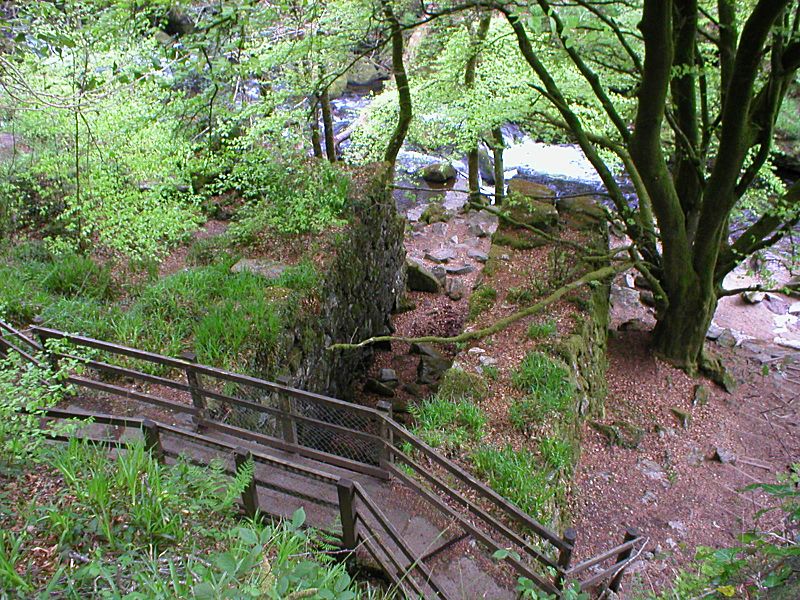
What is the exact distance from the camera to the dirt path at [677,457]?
5.36 metres

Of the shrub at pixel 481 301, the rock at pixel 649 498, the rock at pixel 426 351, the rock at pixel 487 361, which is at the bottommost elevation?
the rock at pixel 426 351

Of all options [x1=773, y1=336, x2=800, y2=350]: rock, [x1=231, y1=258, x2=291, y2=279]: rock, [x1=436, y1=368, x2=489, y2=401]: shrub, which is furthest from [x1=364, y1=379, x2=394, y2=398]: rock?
[x1=773, y1=336, x2=800, y2=350]: rock

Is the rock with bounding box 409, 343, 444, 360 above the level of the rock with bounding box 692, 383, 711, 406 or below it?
below

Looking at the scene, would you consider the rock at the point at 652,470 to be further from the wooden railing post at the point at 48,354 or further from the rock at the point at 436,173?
the rock at the point at 436,173

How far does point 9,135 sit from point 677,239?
11.1 m

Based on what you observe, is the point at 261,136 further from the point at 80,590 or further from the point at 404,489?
the point at 80,590

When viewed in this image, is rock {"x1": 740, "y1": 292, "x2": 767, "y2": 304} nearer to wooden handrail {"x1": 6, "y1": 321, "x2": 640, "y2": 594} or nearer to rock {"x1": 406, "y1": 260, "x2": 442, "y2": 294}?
rock {"x1": 406, "y1": 260, "x2": 442, "y2": 294}

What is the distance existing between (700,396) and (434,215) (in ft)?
31.6

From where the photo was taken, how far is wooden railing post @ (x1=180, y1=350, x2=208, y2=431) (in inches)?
184

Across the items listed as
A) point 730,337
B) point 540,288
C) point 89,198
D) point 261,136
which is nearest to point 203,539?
point 540,288

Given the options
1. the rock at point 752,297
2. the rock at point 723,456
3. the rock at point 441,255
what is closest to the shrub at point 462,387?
the rock at point 723,456

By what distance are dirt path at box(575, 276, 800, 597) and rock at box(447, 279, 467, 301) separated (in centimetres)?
357

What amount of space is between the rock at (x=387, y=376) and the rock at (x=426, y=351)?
2.22 ft

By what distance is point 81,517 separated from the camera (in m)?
2.81
